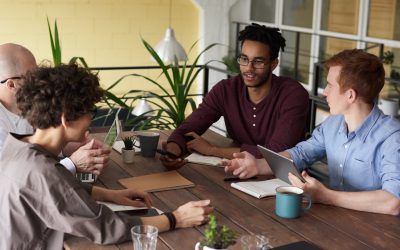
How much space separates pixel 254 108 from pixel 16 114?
108cm

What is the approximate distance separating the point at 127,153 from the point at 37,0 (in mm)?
4750

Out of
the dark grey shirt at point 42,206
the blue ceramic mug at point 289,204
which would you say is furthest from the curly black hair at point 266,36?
the dark grey shirt at point 42,206

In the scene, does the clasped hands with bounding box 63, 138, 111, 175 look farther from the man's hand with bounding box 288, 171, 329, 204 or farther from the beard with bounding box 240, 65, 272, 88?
the beard with bounding box 240, 65, 272, 88

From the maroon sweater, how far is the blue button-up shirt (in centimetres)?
31

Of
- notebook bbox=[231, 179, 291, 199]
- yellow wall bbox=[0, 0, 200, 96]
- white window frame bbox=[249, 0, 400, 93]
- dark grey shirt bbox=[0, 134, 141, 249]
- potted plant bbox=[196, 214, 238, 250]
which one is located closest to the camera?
potted plant bbox=[196, 214, 238, 250]

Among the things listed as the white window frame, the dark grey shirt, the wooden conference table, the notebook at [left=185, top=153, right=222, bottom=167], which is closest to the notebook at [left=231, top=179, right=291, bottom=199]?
the wooden conference table

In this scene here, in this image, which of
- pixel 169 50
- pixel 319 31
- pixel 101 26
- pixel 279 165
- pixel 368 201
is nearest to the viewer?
pixel 368 201

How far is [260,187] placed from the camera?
2.14 metres

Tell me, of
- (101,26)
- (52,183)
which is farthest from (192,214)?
(101,26)

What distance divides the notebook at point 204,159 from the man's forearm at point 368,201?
602 millimetres

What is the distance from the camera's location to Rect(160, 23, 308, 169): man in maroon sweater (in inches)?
105

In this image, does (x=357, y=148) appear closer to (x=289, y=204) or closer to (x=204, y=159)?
(x=289, y=204)

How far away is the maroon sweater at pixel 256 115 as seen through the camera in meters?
2.68

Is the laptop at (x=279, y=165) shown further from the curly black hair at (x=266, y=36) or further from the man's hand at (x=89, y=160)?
the curly black hair at (x=266, y=36)
